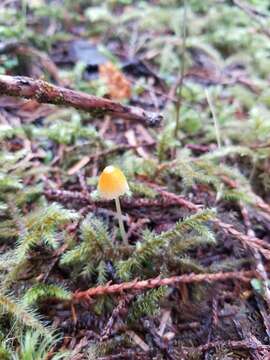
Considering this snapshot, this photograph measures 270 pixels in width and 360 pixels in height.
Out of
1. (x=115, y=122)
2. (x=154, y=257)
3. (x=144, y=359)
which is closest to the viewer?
(x=144, y=359)

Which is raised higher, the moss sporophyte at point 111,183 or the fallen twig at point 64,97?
the fallen twig at point 64,97

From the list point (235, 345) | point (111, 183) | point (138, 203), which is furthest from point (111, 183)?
point (235, 345)

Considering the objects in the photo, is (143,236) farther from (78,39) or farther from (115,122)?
(78,39)

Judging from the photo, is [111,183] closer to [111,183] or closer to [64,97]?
[111,183]

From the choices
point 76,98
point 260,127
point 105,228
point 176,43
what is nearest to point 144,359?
point 105,228

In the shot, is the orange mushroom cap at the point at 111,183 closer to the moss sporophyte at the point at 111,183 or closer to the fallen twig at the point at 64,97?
the moss sporophyte at the point at 111,183

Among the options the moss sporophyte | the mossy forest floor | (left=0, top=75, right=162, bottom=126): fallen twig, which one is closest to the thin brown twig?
the mossy forest floor

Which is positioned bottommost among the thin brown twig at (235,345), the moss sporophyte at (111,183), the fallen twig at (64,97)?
the thin brown twig at (235,345)

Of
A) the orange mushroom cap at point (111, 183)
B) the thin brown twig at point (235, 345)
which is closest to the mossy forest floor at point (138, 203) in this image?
the thin brown twig at point (235, 345)
